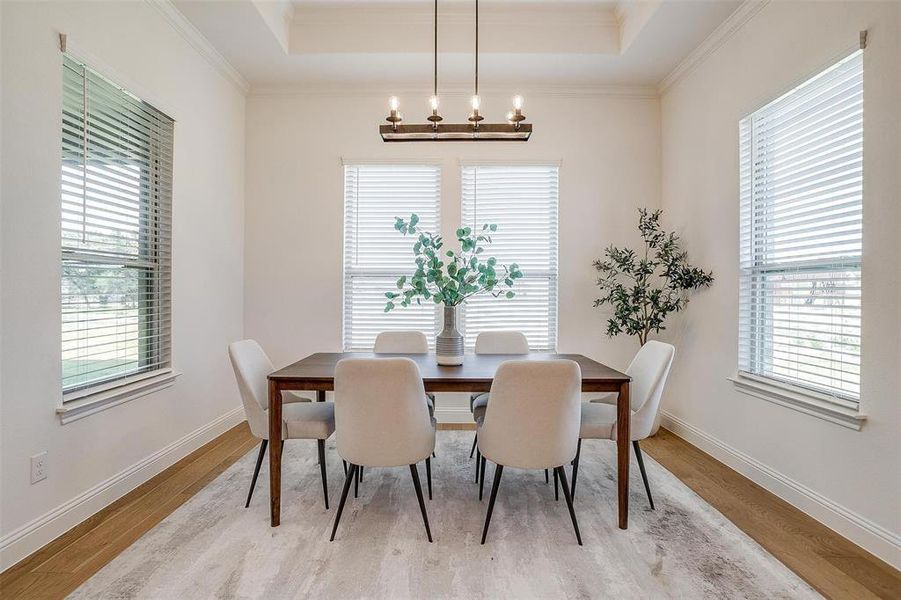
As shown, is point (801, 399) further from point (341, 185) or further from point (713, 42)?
point (341, 185)

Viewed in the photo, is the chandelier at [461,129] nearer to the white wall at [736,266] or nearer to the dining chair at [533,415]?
the dining chair at [533,415]

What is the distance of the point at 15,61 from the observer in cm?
191

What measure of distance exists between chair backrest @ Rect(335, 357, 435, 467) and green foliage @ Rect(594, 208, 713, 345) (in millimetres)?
2309

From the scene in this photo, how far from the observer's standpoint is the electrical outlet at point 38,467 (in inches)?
78.9

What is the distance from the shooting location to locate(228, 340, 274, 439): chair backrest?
2311 millimetres

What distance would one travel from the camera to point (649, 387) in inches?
94.3

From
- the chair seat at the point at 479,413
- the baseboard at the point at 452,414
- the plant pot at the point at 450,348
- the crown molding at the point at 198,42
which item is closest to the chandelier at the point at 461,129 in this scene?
the plant pot at the point at 450,348

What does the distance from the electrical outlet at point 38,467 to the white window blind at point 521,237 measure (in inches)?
116

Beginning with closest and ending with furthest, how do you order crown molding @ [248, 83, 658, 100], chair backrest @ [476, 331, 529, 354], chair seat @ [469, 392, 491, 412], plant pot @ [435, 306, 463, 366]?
plant pot @ [435, 306, 463, 366] → chair seat @ [469, 392, 491, 412] → chair backrest @ [476, 331, 529, 354] → crown molding @ [248, 83, 658, 100]

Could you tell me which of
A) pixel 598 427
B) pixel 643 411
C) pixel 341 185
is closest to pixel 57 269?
pixel 341 185

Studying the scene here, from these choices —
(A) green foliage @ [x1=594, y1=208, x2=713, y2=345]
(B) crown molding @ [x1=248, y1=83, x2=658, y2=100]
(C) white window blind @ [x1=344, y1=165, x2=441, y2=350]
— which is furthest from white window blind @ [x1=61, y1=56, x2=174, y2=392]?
(A) green foliage @ [x1=594, y1=208, x2=713, y2=345]

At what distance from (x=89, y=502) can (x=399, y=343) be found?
1.90 metres

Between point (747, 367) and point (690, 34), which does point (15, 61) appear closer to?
point (690, 34)

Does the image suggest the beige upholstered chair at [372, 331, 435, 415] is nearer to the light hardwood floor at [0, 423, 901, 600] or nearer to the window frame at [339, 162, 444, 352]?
the window frame at [339, 162, 444, 352]
